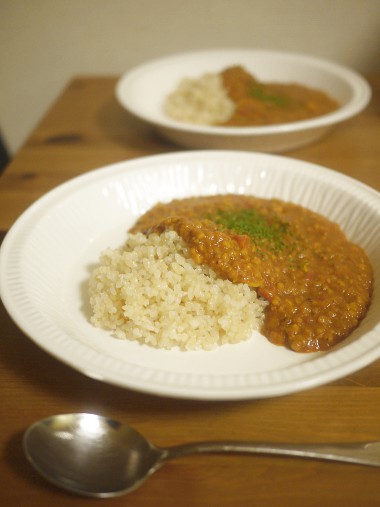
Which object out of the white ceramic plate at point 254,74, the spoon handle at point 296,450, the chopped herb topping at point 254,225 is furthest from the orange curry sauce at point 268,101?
the spoon handle at point 296,450

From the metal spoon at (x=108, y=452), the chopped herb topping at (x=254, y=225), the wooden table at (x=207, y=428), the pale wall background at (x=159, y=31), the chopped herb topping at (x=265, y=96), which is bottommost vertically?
the wooden table at (x=207, y=428)

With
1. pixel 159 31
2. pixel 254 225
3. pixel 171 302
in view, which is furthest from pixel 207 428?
pixel 159 31

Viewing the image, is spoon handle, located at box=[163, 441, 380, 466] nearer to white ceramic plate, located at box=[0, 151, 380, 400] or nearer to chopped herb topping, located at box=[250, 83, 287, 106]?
white ceramic plate, located at box=[0, 151, 380, 400]

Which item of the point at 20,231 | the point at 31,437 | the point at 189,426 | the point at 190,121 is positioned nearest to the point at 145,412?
the point at 189,426

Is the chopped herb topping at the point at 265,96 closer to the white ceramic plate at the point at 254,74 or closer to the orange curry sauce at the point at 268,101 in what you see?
the orange curry sauce at the point at 268,101

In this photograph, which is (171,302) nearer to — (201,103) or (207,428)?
(207,428)

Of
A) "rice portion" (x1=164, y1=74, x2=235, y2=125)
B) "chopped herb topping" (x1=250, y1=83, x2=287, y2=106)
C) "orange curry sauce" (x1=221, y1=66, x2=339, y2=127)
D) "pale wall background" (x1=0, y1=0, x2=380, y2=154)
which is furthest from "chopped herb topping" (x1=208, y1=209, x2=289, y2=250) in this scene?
"pale wall background" (x1=0, y1=0, x2=380, y2=154)
